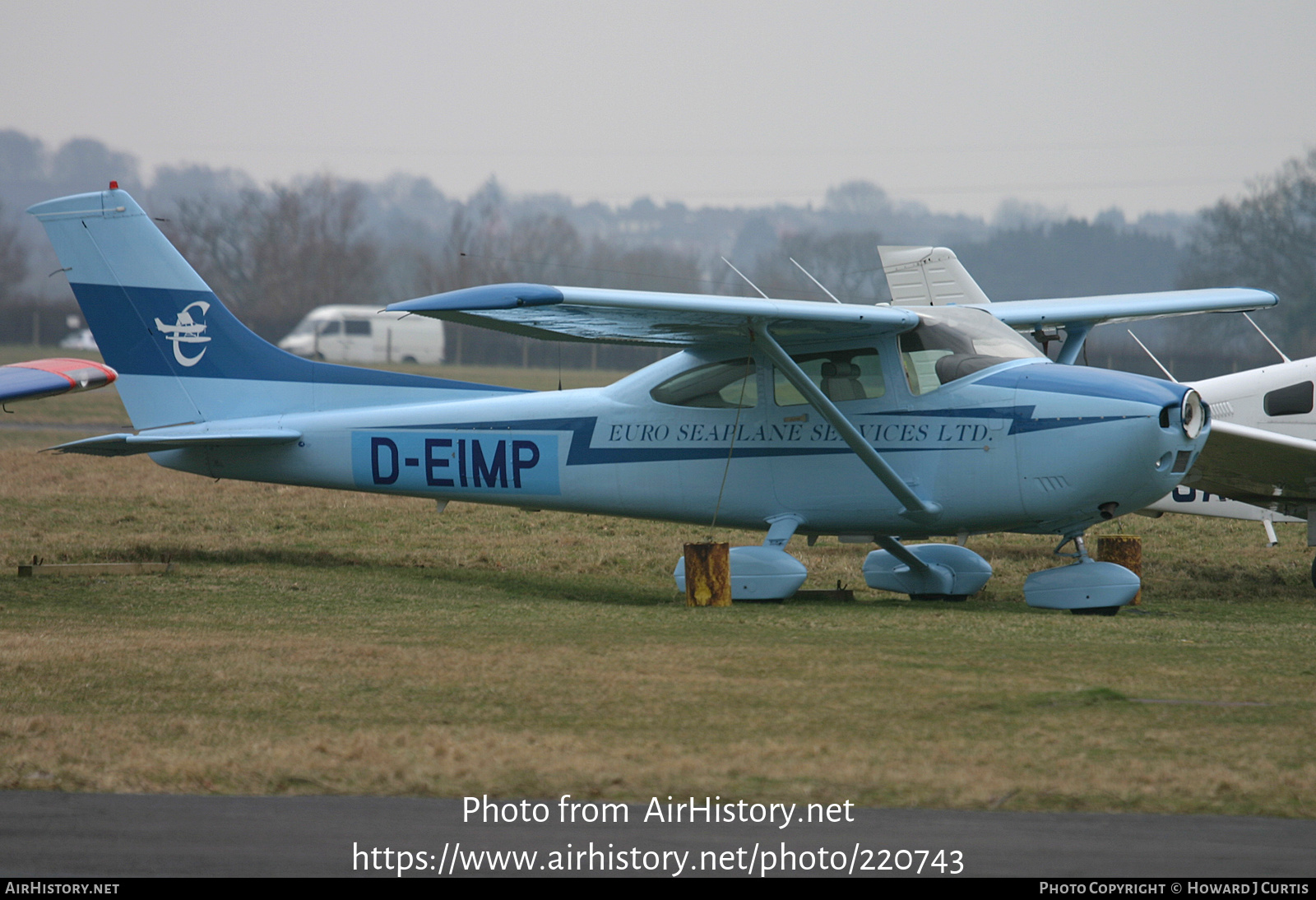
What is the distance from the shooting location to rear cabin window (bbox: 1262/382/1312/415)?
12578mm

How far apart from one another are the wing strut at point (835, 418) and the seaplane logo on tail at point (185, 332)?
537cm

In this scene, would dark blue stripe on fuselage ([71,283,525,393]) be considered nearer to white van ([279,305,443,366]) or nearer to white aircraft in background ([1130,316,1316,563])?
white aircraft in background ([1130,316,1316,563])

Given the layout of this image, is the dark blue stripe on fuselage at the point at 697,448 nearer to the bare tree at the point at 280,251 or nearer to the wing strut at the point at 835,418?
the wing strut at the point at 835,418

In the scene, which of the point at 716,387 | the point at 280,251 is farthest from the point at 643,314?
the point at 280,251

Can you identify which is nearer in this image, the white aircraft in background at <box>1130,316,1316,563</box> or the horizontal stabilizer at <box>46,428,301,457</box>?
the white aircraft in background at <box>1130,316,1316,563</box>

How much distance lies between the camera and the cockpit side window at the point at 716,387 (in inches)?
409

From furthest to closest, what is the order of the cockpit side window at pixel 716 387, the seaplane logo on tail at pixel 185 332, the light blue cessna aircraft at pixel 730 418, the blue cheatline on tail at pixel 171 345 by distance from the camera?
the seaplane logo on tail at pixel 185 332
the blue cheatline on tail at pixel 171 345
the cockpit side window at pixel 716 387
the light blue cessna aircraft at pixel 730 418

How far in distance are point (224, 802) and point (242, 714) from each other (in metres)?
1.33

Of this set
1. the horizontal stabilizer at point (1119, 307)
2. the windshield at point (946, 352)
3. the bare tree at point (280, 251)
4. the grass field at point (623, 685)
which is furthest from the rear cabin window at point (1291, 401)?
the bare tree at point (280, 251)

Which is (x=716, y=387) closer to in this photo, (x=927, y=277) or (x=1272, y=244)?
(x=927, y=277)

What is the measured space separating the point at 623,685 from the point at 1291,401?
8656 mm

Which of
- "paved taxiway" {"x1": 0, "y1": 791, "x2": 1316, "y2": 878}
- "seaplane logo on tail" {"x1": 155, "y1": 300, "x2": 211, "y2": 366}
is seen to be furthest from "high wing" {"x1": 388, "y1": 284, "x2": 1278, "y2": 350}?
"paved taxiway" {"x1": 0, "y1": 791, "x2": 1316, "y2": 878}

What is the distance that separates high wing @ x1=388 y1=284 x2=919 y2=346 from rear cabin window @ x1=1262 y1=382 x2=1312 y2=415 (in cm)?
480

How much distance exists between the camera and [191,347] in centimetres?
1212
